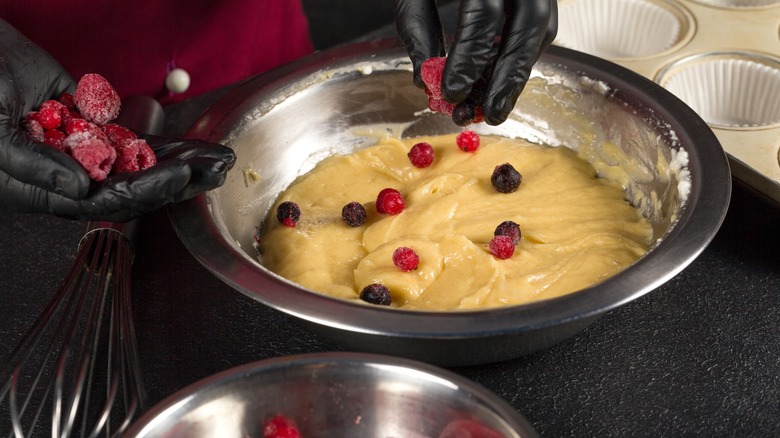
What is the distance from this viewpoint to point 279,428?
1107 millimetres

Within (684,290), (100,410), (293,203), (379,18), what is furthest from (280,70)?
(379,18)

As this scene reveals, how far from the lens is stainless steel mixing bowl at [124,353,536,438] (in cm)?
106

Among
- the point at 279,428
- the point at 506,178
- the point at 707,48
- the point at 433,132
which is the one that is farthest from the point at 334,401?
the point at 707,48

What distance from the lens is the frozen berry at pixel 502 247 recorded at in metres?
1.62

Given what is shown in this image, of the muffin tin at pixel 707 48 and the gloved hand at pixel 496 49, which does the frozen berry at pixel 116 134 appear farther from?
the muffin tin at pixel 707 48

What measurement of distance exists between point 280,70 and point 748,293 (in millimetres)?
1151

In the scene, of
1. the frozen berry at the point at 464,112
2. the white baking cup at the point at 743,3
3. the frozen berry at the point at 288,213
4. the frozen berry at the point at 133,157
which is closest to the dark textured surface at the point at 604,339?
the frozen berry at the point at 288,213

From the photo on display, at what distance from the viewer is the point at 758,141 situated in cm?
194

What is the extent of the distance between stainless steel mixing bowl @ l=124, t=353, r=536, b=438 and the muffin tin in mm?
1237

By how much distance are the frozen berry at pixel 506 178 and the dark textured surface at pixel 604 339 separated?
0.39 meters

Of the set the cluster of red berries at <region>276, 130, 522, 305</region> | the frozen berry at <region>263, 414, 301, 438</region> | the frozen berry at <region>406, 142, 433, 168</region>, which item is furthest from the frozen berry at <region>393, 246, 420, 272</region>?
the frozen berry at <region>263, 414, 301, 438</region>

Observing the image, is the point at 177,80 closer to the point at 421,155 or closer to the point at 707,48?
the point at 421,155

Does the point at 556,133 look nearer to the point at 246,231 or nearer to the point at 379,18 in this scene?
the point at 246,231

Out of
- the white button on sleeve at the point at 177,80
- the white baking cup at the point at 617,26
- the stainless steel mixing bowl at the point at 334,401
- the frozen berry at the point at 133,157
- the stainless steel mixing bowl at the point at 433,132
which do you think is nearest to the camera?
the stainless steel mixing bowl at the point at 334,401
